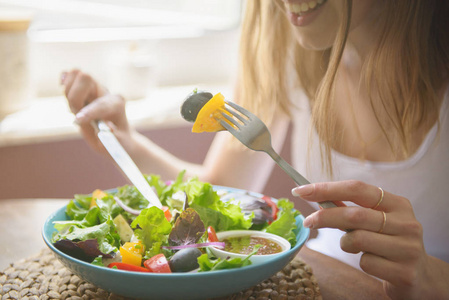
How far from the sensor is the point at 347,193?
87cm

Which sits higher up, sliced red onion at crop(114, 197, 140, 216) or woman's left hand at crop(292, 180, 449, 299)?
woman's left hand at crop(292, 180, 449, 299)

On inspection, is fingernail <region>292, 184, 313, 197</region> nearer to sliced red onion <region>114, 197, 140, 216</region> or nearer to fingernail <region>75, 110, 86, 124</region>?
sliced red onion <region>114, 197, 140, 216</region>

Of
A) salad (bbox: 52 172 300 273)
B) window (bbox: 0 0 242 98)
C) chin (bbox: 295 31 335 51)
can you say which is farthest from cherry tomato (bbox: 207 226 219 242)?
window (bbox: 0 0 242 98)

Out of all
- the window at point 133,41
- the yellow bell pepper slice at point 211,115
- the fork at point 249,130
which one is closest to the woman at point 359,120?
the fork at point 249,130

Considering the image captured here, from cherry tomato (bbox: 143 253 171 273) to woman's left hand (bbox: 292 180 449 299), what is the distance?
24 cm

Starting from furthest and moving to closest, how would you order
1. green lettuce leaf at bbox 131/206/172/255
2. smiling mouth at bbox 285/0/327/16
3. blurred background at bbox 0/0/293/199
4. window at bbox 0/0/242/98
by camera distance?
1. window at bbox 0/0/242/98
2. blurred background at bbox 0/0/293/199
3. smiling mouth at bbox 285/0/327/16
4. green lettuce leaf at bbox 131/206/172/255

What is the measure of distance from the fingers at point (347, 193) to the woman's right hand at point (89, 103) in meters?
0.61

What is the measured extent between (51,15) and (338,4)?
5.24ft

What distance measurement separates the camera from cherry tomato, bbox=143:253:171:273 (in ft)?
2.73

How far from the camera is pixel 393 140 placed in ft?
4.23

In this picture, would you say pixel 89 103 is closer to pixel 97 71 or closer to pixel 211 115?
pixel 211 115

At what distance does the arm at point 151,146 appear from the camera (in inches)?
51.0

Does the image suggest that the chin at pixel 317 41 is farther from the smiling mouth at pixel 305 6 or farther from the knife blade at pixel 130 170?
the knife blade at pixel 130 170

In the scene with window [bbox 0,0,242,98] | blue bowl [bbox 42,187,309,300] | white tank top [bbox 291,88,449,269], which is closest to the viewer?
blue bowl [bbox 42,187,309,300]
